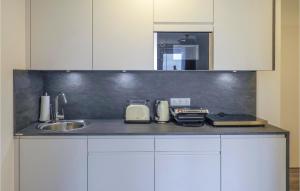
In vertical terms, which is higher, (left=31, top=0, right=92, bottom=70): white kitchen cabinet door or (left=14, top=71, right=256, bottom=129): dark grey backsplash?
(left=31, top=0, right=92, bottom=70): white kitchen cabinet door

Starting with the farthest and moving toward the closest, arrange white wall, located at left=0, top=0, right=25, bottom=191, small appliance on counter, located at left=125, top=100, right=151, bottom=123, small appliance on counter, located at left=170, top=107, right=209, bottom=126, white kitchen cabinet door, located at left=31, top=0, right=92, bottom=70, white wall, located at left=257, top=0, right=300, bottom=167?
white wall, located at left=257, top=0, right=300, bottom=167
small appliance on counter, located at left=125, top=100, right=151, bottom=123
small appliance on counter, located at left=170, top=107, right=209, bottom=126
white kitchen cabinet door, located at left=31, top=0, right=92, bottom=70
white wall, located at left=0, top=0, right=25, bottom=191

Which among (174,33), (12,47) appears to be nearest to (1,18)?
(12,47)

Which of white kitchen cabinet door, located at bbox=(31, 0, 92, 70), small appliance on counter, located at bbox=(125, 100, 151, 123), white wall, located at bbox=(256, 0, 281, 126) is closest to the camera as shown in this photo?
white kitchen cabinet door, located at bbox=(31, 0, 92, 70)

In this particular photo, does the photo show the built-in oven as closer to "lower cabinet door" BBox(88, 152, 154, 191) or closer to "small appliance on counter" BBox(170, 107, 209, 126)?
"small appliance on counter" BBox(170, 107, 209, 126)

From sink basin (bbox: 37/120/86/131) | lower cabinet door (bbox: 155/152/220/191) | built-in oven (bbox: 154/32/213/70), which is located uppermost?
built-in oven (bbox: 154/32/213/70)

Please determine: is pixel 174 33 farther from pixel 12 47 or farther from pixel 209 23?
pixel 12 47

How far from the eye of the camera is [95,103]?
9.92ft

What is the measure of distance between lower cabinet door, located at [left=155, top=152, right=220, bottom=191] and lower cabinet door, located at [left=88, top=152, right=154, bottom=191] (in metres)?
0.12

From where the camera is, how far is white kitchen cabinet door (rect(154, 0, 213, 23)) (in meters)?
2.60

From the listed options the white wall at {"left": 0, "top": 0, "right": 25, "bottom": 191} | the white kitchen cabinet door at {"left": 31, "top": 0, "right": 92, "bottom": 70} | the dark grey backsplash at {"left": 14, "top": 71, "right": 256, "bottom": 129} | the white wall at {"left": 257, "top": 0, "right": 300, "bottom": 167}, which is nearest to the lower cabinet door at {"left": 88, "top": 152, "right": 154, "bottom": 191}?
the white wall at {"left": 0, "top": 0, "right": 25, "bottom": 191}

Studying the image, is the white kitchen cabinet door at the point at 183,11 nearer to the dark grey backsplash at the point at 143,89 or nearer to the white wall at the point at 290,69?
the dark grey backsplash at the point at 143,89

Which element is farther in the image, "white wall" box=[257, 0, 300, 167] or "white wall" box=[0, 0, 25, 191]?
"white wall" box=[257, 0, 300, 167]

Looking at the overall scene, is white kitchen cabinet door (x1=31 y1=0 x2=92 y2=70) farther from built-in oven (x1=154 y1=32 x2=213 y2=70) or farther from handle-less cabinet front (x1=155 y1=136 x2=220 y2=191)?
handle-less cabinet front (x1=155 y1=136 x2=220 y2=191)

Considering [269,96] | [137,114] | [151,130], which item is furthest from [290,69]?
[151,130]
